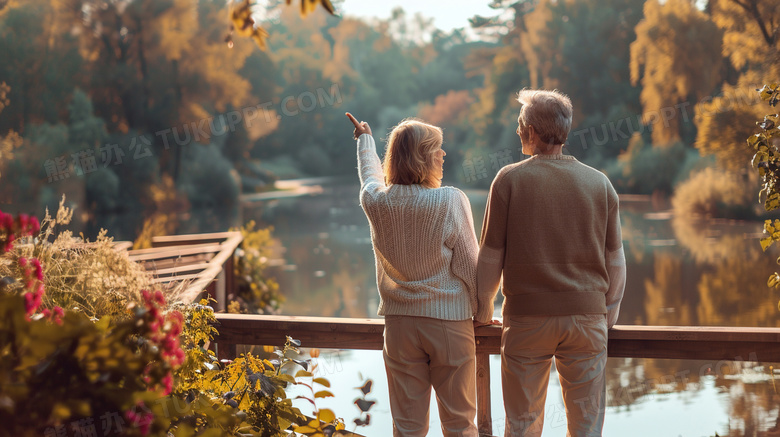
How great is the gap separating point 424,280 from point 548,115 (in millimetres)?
544

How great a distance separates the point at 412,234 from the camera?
1.91m

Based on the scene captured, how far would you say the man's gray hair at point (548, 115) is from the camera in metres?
1.87

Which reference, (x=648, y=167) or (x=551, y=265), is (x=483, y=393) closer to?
(x=551, y=265)

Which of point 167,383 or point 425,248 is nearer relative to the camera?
point 167,383

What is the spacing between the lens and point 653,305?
8438 millimetres

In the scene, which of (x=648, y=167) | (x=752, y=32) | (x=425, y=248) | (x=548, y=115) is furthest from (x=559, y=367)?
(x=648, y=167)

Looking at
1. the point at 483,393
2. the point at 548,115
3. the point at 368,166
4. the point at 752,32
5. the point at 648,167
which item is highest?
the point at 752,32

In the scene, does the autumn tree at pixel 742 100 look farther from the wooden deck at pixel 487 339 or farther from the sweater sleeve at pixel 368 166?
the sweater sleeve at pixel 368 166

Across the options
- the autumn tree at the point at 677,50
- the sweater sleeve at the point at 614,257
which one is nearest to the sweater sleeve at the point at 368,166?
the sweater sleeve at the point at 614,257

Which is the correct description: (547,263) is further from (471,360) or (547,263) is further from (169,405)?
(169,405)

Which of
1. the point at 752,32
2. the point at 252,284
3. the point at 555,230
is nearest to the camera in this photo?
the point at 555,230

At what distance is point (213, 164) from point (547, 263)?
2044 cm

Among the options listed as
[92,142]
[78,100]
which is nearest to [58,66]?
[78,100]

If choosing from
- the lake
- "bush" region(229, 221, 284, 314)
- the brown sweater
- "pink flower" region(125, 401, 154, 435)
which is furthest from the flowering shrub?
"bush" region(229, 221, 284, 314)
